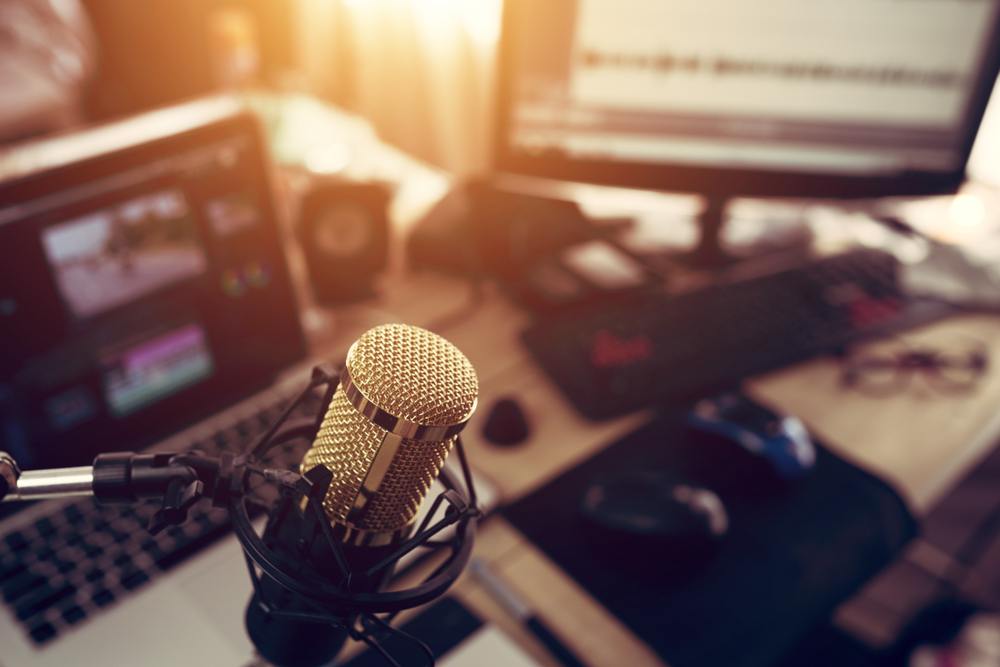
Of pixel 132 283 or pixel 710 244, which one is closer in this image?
pixel 132 283

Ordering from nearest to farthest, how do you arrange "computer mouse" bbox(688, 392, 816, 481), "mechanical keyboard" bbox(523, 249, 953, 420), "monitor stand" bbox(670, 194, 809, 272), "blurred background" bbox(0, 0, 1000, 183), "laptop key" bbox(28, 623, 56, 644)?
1. "laptop key" bbox(28, 623, 56, 644)
2. "computer mouse" bbox(688, 392, 816, 481)
3. "mechanical keyboard" bbox(523, 249, 953, 420)
4. "monitor stand" bbox(670, 194, 809, 272)
5. "blurred background" bbox(0, 0, 1000, 183)

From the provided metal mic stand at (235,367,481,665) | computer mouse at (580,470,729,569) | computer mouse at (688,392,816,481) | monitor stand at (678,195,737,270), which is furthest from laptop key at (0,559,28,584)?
monitor stand at (678,195,737,270)

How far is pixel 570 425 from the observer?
0.83 m

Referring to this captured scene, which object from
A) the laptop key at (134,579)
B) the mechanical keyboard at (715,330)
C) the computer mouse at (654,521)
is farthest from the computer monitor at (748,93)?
the laptop key at (134,579)

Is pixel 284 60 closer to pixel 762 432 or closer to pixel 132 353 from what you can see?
pixel 132 353

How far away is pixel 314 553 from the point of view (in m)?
0.35

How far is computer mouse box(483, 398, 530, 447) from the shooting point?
0.79 m

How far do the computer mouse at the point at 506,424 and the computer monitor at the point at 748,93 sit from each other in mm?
320

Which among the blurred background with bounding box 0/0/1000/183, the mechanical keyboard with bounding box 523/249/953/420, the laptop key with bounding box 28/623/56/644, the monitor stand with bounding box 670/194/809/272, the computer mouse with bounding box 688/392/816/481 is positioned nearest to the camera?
the laptop key with bounding box 28/623/56/644

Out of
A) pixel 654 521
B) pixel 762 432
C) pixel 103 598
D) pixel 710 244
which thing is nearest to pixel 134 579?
pixel 103 598

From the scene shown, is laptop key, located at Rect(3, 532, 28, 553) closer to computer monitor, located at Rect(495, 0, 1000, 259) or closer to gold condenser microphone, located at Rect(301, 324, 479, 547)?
gold condenser microphone, located at Rect(301, 324, 479, 547)

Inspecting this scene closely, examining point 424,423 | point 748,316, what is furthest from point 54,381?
point 748,316

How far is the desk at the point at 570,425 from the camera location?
640 mm

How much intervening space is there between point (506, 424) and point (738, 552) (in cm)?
25
